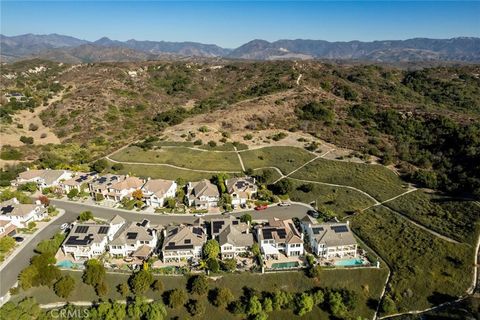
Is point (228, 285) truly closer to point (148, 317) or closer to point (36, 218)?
point (148, 317)

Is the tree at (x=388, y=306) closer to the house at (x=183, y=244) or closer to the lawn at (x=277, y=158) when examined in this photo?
the house at (x=183, y=244)

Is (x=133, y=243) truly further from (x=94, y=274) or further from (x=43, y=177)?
(x=43, y=177)

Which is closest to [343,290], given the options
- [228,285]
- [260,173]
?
[228,285]

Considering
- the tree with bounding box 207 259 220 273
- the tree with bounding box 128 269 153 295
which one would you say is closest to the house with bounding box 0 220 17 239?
the tree with bounding box 128 269 153 295

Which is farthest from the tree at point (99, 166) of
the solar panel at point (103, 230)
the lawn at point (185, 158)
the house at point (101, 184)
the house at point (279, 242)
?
the house at point (279, 242)

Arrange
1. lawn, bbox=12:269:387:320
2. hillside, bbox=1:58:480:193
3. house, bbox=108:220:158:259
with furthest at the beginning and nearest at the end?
hillside, bbox=1:58:480:193 < house, bbox=108:220:158:259 < lawn, bbox=12:269:387:320

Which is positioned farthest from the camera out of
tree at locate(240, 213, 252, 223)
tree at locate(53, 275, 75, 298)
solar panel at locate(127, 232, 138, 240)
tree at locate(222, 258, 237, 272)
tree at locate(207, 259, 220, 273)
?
tree at locate(240, 213, 252, 223)

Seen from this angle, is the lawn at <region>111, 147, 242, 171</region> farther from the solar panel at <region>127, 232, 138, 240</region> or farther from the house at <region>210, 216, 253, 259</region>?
the solar panel at <region>127, 232, 138, 240</region>
